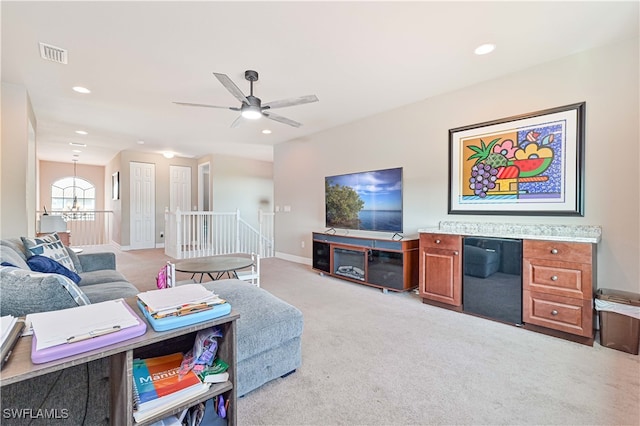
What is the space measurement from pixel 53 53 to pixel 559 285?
4.86 metres

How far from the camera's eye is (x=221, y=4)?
2.00 m

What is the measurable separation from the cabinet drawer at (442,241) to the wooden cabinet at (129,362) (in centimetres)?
256

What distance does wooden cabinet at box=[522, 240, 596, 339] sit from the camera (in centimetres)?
228

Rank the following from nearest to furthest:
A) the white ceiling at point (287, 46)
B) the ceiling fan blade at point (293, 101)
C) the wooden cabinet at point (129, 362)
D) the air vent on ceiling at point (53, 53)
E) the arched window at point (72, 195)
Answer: the wooden cabinet at point (129, 362)
the white ceiling at point (287, 46)
the air vent on ceiling at point (53, 53)
the ceiling fan blade at point (293, 101)
the arched window at point (72, 195)

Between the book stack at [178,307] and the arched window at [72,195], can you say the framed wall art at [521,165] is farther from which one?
the arched window at [72,195]

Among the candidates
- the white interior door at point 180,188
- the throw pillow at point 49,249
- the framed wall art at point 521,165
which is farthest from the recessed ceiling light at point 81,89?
the white interior door at point 180,188

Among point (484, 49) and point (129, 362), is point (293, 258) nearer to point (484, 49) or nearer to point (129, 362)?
point (484, 49)

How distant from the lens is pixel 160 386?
107cm

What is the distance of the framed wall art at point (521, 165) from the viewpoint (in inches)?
104

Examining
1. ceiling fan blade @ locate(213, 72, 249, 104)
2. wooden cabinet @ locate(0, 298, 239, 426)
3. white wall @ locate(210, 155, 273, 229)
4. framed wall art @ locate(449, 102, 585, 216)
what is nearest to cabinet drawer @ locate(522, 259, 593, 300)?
framed wall art @ locate(449, 102, 585, 216)

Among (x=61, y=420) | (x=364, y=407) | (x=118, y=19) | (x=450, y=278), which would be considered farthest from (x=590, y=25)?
(x=61, y=420)

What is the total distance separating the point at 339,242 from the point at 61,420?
3461 millimetres

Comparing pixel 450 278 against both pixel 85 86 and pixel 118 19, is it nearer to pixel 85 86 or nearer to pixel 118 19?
pixel 118 19

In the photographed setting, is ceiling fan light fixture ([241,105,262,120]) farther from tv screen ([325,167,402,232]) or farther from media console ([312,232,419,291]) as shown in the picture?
media console ([312,232,419,291])
